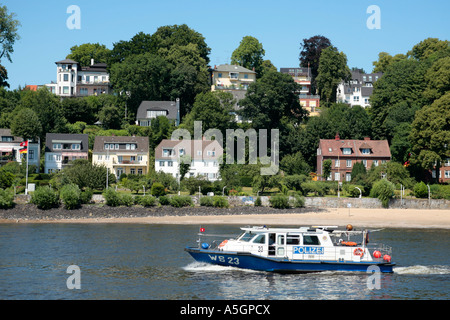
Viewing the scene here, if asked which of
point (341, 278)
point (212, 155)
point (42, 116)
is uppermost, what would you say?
point (42, 116)

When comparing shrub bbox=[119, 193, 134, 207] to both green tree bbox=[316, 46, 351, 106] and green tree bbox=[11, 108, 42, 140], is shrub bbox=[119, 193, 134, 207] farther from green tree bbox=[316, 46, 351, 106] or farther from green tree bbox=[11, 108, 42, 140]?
green tree bbox=[316, 46, 351, 106]

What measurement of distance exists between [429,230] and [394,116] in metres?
38.9

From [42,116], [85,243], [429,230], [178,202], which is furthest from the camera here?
[42,116]

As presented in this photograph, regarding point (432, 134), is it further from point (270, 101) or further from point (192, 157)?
point (192, 157)

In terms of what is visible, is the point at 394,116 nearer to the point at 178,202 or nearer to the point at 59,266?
the point at 178,202

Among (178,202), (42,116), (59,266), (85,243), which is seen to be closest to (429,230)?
(178,202)

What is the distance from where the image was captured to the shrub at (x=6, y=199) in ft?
248

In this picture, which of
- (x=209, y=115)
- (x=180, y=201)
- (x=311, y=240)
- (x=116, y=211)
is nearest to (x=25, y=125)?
(x=209, y=115)

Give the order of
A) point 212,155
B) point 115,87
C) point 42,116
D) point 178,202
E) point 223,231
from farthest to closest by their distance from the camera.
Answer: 1. point 115,87
2. point 42,116
3. point 212,155
4. point 178,202
5. point 223,231

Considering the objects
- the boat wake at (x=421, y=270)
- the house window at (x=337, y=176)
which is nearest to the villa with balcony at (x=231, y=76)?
the house window at (x=337, y=176)

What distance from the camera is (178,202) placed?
78.9m

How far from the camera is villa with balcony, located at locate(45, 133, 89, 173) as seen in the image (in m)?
99.6

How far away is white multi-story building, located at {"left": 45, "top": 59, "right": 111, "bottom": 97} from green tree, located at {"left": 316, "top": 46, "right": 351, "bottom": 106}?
44.6 meters

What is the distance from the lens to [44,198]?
76.1 meters
